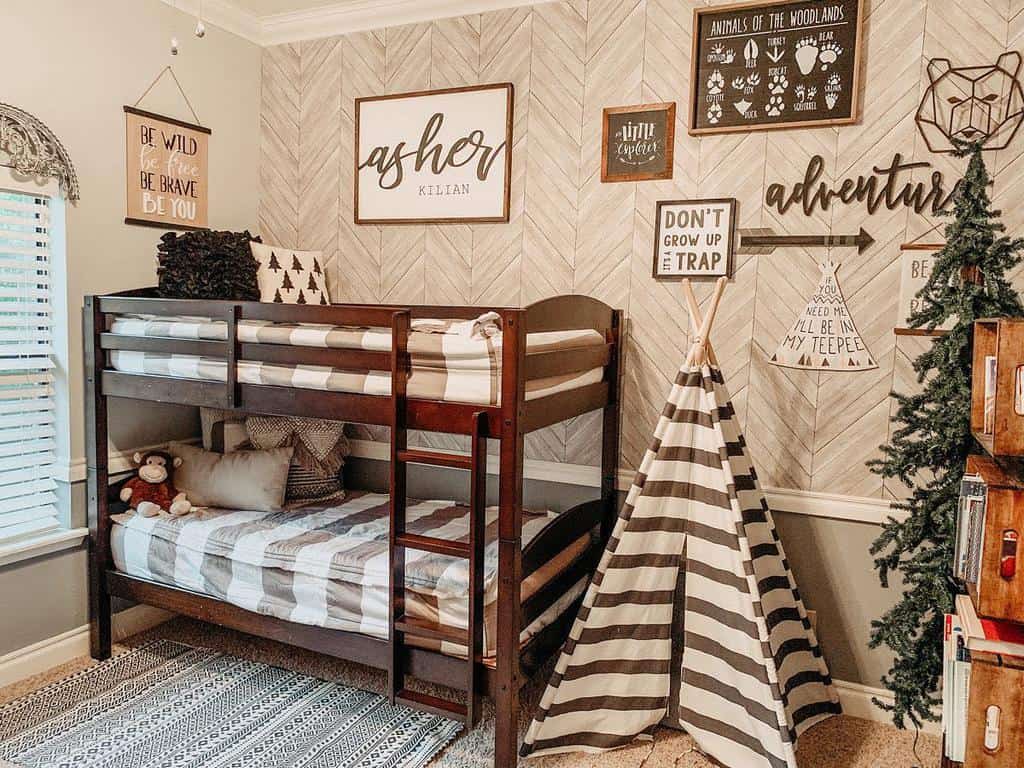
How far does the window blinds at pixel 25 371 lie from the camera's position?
2.77 metres

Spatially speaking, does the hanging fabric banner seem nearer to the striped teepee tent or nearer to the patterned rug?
the patterned rug

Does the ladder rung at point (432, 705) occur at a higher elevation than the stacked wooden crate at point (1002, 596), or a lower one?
lower

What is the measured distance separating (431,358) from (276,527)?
1035 millimetres

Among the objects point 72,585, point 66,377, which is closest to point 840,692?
point 72,585

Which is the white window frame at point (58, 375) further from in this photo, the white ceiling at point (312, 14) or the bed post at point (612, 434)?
the bed post at point (612, 434)

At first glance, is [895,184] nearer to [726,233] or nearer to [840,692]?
[726,233]

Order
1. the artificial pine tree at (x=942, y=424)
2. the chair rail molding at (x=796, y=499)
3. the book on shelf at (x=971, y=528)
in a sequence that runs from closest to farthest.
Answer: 1. the book on shelf at (x=971, y=528)
2. the artificial pine tree at (x=942, y=424)
3. the chair rail molding at (x=796, y=499)

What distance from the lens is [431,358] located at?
231 cm

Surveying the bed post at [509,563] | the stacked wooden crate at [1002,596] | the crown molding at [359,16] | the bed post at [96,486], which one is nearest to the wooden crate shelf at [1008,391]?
the stacked wooden crate at [1002,596]

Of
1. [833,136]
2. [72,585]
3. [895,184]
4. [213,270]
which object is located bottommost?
[72,585]

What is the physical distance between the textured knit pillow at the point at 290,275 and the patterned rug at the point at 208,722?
4.84 feet

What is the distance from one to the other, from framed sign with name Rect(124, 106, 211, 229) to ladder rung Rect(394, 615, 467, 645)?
1969 millimetres

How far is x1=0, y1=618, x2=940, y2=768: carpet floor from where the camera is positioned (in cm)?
243

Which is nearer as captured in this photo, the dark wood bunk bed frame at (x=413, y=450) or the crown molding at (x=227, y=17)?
the dark wood bunk bed frame at (x=413, y=450)
